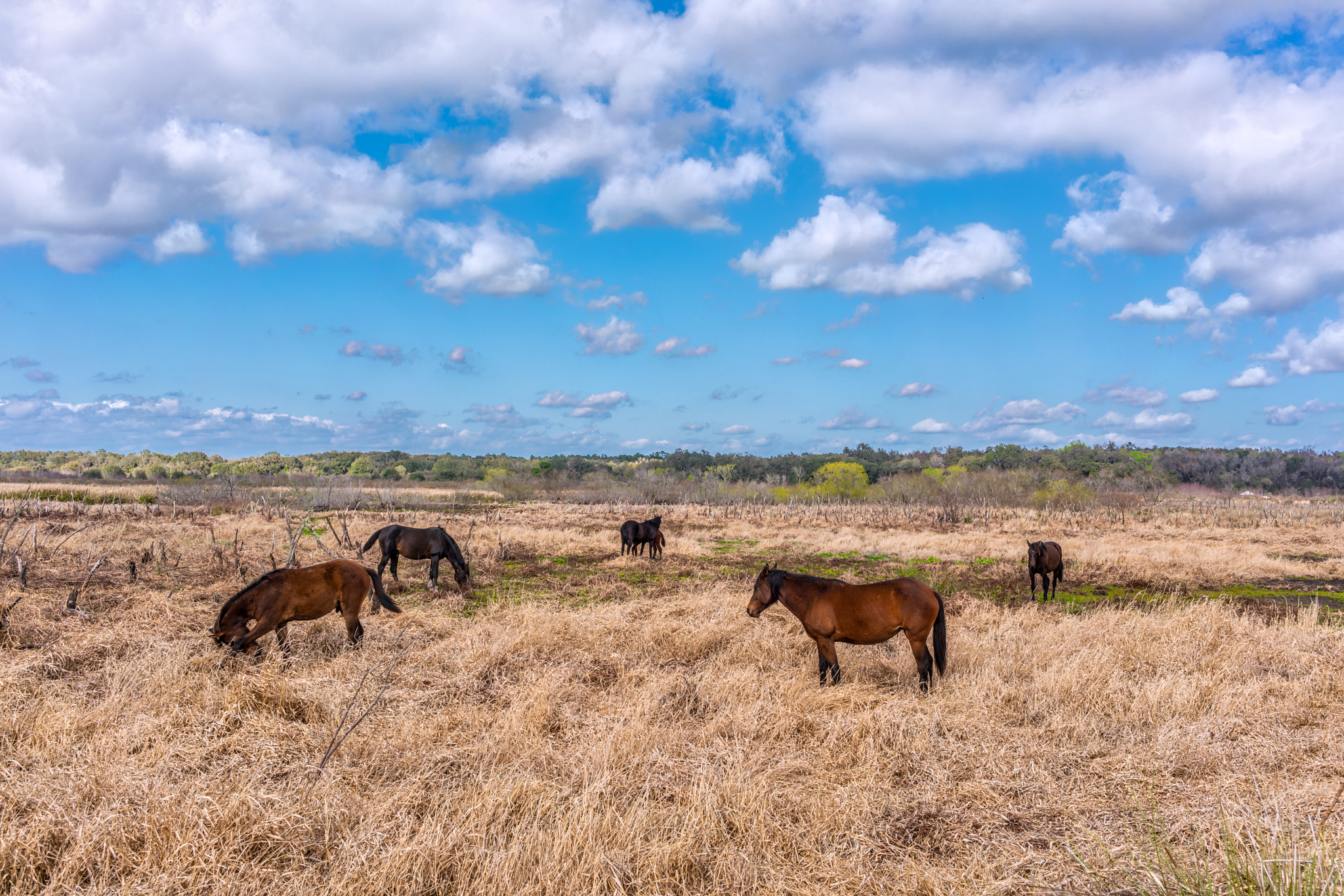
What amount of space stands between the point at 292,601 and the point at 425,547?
22.9ft

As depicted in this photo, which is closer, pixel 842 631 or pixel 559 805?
pixel 559 805

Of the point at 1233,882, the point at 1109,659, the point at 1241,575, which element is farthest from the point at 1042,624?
the point at 1241,575

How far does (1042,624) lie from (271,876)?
11.4m

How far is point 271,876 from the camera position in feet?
12.9

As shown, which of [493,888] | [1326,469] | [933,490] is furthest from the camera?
[1326,469]

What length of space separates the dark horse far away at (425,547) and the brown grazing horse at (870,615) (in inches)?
360

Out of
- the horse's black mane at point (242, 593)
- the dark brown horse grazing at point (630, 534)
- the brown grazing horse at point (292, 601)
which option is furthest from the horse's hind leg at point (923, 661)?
the dark brown horse grazing at point (630, 534)

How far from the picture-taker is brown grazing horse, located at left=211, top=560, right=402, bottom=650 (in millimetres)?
7852

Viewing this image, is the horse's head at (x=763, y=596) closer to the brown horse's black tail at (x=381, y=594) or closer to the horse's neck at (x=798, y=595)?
the horse's neck at (x=798, y=595)

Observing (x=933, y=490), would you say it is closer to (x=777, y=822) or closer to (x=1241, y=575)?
(x=1241, y=575)

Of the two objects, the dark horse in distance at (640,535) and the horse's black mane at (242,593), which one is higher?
the horse's black mane at (242,593)

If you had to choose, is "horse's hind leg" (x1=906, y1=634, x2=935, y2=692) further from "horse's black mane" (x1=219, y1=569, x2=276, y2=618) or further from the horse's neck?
"horse's black mane" (x1=219, y1=569, x2=276, y2=618)

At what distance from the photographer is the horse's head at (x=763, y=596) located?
8.55 metres

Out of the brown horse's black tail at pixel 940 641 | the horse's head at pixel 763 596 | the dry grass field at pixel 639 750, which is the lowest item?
the dry grass field at pixel 639 750
